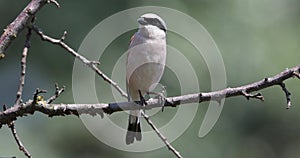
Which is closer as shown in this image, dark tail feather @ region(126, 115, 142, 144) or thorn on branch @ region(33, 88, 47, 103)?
thorn on branch @ region(33, 88, 47, 103)

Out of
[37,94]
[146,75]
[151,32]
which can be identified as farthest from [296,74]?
[151,32]

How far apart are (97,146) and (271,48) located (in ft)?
7.91

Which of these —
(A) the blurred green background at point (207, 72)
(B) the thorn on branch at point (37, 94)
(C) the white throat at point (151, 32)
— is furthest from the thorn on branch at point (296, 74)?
(A) the blurred green background at point (207, 72)

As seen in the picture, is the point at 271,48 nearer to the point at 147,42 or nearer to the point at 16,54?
the point at 16,54

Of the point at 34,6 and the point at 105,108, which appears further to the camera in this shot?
the point at 105,108

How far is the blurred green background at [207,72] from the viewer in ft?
22.9

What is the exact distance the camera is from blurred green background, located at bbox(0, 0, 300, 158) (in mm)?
6977

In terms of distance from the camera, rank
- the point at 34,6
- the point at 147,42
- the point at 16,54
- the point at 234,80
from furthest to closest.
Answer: the point at 16,54 → the point at 234,80 → the point at 147,42 → the point at 34,6

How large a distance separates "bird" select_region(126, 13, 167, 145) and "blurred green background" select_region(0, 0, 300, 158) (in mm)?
2924

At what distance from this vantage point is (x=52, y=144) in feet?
23.6

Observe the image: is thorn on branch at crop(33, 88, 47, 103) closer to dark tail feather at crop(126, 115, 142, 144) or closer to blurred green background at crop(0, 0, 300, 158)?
dark tail feather at crop(126, 115, 142, 144)

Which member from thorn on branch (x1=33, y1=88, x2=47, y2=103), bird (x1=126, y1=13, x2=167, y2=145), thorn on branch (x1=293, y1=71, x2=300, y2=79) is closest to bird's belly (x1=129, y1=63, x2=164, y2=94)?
bird (x1=126, y1=13, x2=167, y2=145)

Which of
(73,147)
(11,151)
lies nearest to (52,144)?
(73,147)

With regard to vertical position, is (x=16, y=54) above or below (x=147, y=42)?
above
